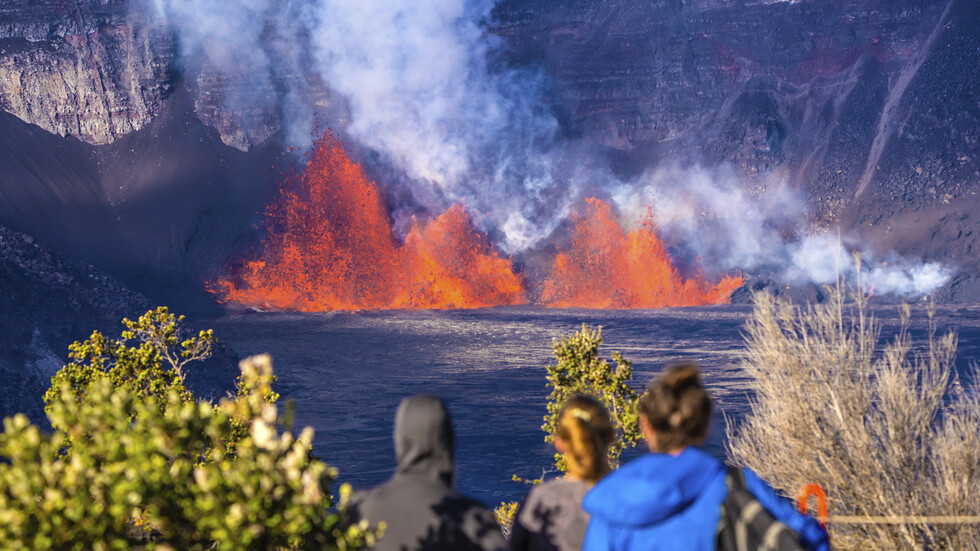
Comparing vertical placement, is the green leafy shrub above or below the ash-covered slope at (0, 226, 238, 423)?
below

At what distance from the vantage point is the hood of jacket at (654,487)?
326 cm

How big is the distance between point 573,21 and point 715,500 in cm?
10671

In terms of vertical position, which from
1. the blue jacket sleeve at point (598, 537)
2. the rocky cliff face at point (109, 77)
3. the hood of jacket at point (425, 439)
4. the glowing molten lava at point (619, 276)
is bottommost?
the blue jacket sleeve at point (598, 537)

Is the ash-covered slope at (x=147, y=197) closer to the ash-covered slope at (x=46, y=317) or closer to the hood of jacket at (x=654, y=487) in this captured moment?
the ash-covered slope at (x=46, y=317)

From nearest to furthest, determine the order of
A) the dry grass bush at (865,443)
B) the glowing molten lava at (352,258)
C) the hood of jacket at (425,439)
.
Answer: the hood of jacket at (425,439), the dry grass bush at (865,443), the glowing molten lava at (352,258)

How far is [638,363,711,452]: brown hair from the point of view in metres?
3.33

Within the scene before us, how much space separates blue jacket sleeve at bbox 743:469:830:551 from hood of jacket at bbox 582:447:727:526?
17 cm

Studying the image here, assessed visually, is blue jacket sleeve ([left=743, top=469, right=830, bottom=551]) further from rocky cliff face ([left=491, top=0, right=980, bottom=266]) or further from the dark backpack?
rocky cliff face ([left=491, top=0, right=980, bottom=266])

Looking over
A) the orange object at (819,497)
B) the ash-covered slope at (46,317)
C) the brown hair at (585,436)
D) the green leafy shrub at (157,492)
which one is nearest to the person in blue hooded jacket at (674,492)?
the brown hair at (585,436)

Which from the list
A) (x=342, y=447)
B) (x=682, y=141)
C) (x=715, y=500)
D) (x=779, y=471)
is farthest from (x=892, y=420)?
(x=682, y=141)

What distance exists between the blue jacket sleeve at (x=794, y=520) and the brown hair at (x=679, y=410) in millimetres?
296

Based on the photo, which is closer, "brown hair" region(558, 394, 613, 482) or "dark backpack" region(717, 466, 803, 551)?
"dark backpack" region(717, 466, 803, 551)

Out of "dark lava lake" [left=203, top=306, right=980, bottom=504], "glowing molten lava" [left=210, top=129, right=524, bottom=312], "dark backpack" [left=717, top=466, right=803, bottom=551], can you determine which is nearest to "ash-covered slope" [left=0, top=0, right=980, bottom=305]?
"glowing molten lava" [left=210, top=129, right=524, bottom=312]

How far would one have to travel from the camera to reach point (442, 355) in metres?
65.2
